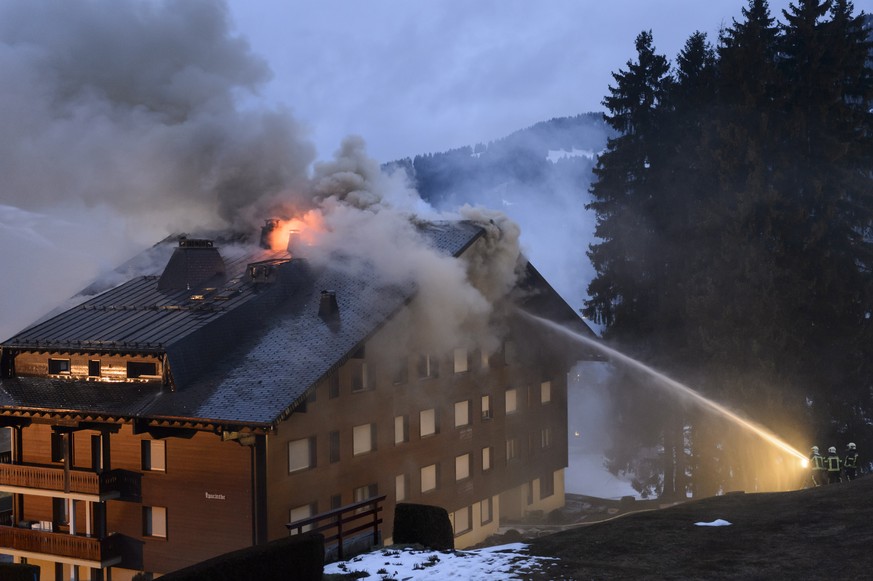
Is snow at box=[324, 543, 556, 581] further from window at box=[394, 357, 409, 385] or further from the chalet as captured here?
window at box=[394, 357, 409, 385]

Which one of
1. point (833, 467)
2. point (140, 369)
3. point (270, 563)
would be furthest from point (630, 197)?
point (270, 563)

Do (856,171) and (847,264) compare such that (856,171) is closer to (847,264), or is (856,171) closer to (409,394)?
(847,264)

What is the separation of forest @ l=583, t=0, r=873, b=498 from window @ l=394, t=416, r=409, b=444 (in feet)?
45.8

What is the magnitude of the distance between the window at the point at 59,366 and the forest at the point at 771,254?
2530 cm

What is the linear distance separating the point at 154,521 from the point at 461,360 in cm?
1361

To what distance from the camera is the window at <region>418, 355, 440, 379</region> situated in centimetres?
3300

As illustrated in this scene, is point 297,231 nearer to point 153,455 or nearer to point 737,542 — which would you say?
point 153,455

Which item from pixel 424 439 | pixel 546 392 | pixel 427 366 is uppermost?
pixel 427 366

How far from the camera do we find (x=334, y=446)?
1106 inches

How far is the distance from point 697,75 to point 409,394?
24.1m

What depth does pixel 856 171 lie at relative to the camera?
127 ft

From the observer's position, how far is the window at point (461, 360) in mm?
35188

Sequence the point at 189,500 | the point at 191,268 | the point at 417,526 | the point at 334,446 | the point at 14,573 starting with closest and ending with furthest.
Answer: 1. the point at 14,573
2. the point at 417,526
3. the point at 189,500
4. the point at 334,446
5. the point at 191,268

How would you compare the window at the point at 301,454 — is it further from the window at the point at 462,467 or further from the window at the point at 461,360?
the window at the point at 461,360
